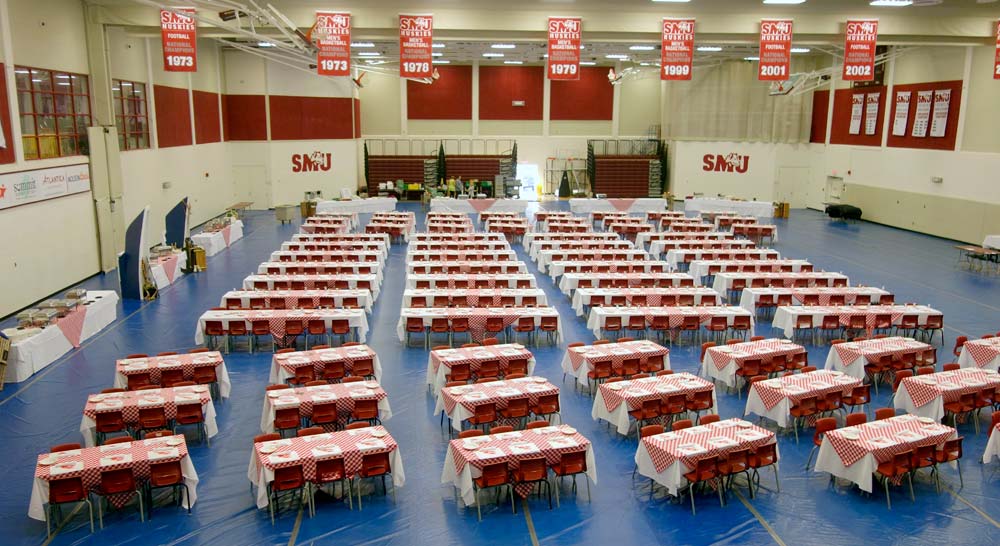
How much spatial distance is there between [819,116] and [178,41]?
105ft

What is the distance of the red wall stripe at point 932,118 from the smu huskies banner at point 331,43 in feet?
75.5

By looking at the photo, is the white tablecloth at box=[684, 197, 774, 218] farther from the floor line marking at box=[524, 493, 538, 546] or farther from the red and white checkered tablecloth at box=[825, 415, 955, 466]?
the floor line marking at box=[524, 493, 538, 546]

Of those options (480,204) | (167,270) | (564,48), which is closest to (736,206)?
(480,204)

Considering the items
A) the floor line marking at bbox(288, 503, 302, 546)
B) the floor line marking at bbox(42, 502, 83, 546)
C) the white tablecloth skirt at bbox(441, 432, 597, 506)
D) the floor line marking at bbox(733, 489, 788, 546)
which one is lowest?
the floor line marking at bbox(42, 502, 83, 546)

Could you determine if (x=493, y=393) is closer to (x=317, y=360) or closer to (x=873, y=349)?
(x=317, y=360)

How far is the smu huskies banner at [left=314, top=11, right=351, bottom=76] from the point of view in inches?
848

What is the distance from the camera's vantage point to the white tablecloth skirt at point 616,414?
36.7 ft

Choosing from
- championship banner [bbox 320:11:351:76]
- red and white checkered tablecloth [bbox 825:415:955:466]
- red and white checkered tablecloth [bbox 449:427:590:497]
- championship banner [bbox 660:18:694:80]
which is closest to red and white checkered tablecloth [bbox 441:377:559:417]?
red and white checkered tablecloth [bbox 449:427:590:497]

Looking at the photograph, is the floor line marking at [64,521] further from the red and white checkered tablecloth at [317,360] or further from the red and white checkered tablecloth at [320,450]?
the red and white checkered tablecloth at [317,360]

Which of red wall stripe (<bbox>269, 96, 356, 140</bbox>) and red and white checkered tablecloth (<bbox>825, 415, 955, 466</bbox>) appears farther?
red wall stripe (<bbox>269, 96, 356, 140</bbox>)

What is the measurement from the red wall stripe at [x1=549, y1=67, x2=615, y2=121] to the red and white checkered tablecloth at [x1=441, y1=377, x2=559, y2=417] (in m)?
35.3

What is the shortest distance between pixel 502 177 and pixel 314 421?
32.7 meters

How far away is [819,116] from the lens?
39.7m

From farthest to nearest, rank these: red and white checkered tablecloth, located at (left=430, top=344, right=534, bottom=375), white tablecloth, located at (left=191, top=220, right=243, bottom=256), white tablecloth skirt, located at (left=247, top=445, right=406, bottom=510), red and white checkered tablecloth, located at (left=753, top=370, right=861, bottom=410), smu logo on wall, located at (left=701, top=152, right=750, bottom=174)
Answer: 1. smu logo on wall, located at (left=701, top=152, right=750, bottom=174)
2. white tablecloth, located at (left=191, top=220, right=243, bottom=256)
3. red and white checkered tablecloth, located at (left=430, top=344, right=534, bottom=375)
4. red and white checkered tablecloth, located at (left=753, top=370, right=861, bottom=410)
5. white tablecloth skirt, located at (left=247, top=445, right=406, bottom=510)
